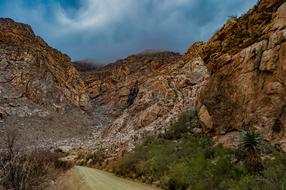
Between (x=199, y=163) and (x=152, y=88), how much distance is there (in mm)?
38589

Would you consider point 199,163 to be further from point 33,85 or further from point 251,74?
point 33,85

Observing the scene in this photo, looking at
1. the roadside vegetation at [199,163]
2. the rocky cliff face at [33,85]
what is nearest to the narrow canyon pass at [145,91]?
the rocky cliff face at [33,85]

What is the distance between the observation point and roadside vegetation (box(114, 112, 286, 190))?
16.0m

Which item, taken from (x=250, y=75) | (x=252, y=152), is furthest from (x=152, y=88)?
(x=252, y=152)

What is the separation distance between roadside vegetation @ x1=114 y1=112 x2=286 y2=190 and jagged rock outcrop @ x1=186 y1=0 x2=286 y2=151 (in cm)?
173

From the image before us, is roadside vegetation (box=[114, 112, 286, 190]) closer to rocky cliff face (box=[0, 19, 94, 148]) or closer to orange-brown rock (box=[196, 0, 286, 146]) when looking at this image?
orange-brown rock (box=[196, 0, 286, 146])

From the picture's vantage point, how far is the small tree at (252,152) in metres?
16.9

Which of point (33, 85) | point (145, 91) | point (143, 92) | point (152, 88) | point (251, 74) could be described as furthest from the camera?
point (33, 85)

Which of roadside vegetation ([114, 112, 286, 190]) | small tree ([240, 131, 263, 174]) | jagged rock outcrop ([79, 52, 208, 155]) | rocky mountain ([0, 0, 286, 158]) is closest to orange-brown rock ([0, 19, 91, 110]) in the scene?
rocky mountain ([0, 0, 286, 158])

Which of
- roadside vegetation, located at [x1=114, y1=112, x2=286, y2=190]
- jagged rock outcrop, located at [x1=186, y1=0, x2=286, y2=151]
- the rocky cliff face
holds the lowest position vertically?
roadside vegetation, located at [x1=114, y1=112, x2=286, y2=190]

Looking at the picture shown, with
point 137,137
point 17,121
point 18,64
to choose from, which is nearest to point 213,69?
point 137,137

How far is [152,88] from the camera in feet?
196

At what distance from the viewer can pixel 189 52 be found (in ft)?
203

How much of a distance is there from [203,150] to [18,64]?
184ft
